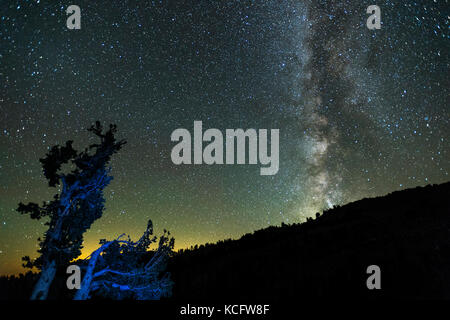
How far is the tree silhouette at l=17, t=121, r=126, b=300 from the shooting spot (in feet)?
26.5

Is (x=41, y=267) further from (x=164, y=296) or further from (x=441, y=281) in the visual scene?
(x=441, y=281)

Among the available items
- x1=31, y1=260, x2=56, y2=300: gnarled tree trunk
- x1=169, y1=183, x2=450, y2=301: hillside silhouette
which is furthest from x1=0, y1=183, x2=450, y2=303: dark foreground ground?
x1=31, y1=260, x2=56, y2=300: gnarled tree trunk

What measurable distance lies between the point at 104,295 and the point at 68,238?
2.28m

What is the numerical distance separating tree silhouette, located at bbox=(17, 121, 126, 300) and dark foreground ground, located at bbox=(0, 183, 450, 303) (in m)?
1.17

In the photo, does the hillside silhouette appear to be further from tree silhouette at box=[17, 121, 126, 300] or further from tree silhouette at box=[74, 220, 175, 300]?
tree silhouette at box=[17, 121, 126, 300]

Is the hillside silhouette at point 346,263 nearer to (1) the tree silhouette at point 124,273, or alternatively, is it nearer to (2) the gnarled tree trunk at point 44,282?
(1) the tree silhouette at point 124,273

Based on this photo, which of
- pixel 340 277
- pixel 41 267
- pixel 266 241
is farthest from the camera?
pixel 266 241

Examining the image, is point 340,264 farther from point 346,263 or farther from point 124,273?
point 124,273

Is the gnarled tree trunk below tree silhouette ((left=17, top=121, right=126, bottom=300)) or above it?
below

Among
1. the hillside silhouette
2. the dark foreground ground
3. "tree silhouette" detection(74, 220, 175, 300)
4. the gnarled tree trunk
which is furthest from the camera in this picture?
the hillside silhouette

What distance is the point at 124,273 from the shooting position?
8336 millimetres

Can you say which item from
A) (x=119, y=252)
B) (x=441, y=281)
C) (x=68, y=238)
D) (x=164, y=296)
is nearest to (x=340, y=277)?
(x=441, y=281)

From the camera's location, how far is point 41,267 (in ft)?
26.1
